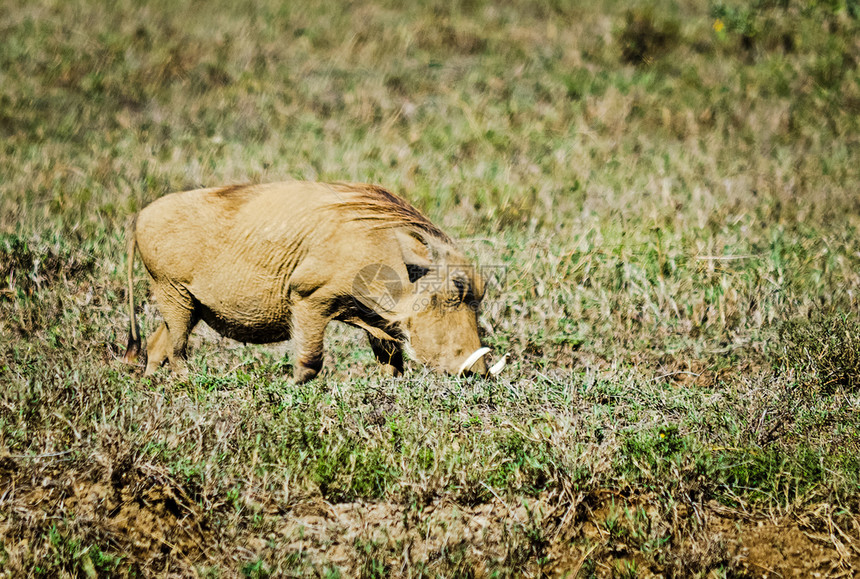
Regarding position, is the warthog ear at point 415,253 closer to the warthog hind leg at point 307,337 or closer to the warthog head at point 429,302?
the warthog head at point 429,302

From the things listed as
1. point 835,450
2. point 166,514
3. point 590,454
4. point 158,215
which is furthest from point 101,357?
point 835,450

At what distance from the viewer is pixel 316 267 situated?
109 inches

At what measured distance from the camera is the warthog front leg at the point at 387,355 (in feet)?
9.84

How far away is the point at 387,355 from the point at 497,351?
60cm

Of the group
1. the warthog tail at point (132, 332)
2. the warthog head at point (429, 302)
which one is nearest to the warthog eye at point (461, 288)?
the warthog head at point (429, 302)

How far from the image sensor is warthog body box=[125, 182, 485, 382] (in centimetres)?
276

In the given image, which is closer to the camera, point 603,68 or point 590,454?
point 590,454

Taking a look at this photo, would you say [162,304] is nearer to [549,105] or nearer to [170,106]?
[170,106]

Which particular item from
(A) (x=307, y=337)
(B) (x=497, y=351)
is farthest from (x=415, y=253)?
(B) (x=497, y=351)

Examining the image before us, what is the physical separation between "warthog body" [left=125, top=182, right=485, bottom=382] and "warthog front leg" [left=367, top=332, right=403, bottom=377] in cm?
1

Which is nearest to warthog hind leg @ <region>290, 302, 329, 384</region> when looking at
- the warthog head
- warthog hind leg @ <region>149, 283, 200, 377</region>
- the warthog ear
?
the warthog head

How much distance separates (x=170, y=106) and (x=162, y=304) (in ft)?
13.6

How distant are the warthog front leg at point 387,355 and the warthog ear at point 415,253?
341 mm

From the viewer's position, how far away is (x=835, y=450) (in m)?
2.69
